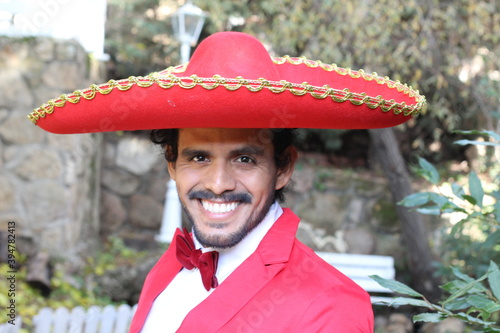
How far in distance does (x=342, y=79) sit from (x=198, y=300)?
77 centimetres

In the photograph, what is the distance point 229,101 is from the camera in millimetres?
1288

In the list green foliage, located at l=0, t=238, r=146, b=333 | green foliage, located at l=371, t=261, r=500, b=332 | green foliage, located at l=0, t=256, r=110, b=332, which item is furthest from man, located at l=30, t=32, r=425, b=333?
green foliage, located at l=0, t=256, r=110, b=332

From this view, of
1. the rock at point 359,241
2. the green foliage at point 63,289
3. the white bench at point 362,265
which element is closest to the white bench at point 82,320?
the green foliage at point 63,289

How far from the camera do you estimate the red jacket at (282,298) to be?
1.34m

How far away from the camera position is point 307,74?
1732 mm

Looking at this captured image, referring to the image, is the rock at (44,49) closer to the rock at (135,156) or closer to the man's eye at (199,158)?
the rock at (135,156)

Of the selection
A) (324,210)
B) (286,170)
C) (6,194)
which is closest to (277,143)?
(286,170)

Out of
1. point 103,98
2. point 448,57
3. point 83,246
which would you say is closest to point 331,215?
point 448,57

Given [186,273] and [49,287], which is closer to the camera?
[186,273]

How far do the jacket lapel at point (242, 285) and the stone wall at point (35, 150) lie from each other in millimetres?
3885

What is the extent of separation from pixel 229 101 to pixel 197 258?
576mm

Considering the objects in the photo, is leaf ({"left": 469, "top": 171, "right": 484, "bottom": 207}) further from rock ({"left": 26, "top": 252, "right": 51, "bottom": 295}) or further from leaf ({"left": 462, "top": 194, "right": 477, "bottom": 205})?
rock ({"left": 26, "top": 252, "right": 51, "bottom": 295})

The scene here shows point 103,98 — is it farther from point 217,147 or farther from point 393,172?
point 393,172

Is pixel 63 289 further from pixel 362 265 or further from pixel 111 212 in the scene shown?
pixel 362 265
